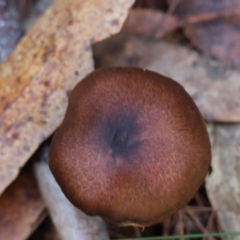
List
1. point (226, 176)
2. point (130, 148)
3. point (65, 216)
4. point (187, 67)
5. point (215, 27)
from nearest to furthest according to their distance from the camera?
point (130, 148) < point (65, 216) < point (226, 176) < point (187, 67) < point (215, 27)

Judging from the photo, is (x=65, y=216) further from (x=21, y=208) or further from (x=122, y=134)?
(x=122, y=134)

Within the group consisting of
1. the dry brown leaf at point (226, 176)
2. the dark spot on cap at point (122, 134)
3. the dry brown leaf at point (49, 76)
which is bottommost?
the dry brown leaf at point (226, 176)

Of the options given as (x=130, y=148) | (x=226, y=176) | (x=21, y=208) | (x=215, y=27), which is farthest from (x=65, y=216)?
(x=215, y=27)

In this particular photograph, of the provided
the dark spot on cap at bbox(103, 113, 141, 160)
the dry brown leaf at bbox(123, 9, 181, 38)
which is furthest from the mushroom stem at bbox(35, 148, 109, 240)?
the dry brown leaf at bbox(123, 9, 181, 38)

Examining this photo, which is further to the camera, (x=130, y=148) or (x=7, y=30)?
(x=7, y=30)

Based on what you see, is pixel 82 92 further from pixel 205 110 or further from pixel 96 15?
pixel 205 110

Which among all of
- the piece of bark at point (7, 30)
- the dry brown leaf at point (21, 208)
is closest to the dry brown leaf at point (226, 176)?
the dry brown leaf at point (21, 208)

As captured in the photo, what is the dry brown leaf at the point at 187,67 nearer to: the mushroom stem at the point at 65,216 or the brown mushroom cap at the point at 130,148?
the brown mushroom cap at the point at 130,148
